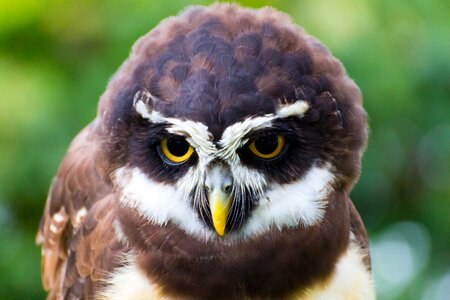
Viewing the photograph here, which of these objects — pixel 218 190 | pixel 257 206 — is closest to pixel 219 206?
pixel 218 190

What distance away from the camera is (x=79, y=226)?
11.6 ft

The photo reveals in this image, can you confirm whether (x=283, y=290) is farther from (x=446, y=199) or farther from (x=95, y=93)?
(x=446, y=199)

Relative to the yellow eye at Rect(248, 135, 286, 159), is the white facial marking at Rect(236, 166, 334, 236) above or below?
below

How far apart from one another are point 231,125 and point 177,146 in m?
0.21

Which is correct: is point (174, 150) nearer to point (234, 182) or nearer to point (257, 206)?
point (234, 182)

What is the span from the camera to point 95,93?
4.30m

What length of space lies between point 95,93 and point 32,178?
547mm

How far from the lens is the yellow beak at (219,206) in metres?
2.90

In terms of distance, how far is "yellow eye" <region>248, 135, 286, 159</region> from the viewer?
2.87 m

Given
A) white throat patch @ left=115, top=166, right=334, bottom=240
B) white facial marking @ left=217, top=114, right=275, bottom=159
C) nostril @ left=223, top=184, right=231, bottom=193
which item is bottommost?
white throat patch @ left=115, top=166, right=334, bottom=240

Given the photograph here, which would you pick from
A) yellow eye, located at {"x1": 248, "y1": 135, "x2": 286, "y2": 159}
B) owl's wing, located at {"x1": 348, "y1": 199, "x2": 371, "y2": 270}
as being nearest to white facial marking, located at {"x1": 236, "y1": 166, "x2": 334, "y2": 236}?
yellow eye, located at {"x1": 248, "y1": 135, "x2": 286, "y2": 159}

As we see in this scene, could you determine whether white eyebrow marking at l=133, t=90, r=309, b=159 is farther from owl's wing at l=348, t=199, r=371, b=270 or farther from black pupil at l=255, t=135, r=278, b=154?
owl's wing at l=348, t=199, r=371, b=270

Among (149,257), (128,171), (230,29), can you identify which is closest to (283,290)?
(149,257)

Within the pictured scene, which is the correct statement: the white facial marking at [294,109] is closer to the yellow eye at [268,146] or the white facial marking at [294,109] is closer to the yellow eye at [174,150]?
the yellow eye at [268,146]
